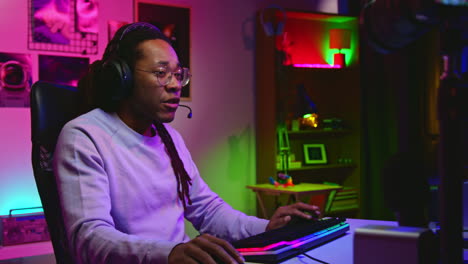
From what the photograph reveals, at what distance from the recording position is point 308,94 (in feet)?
14.6

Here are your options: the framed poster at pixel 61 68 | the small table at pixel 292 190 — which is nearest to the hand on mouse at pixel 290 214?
the small table at pixel 292 190

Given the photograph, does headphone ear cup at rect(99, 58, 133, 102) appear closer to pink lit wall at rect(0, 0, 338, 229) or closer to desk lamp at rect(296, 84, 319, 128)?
pink lit wall at rect(0, 0, 338, 229)

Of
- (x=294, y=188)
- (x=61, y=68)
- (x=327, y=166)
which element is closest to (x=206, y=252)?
(x=294, y=188)

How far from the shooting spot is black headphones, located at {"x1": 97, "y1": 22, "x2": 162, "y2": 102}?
1.45 metres

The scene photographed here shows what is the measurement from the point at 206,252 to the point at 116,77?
736 mm

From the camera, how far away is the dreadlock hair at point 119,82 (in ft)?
4.83

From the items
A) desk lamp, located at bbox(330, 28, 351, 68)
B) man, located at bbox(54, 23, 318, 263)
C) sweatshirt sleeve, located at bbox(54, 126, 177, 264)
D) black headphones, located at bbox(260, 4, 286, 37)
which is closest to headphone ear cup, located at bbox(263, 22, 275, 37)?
black headphones, located at bbox(260, 4, 286, 37)

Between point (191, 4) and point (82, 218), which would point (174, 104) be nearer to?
point (82, 218)

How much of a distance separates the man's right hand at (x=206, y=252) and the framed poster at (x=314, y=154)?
3.47 metres

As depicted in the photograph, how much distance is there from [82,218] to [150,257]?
0.78 feet

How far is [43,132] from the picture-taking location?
1.33m

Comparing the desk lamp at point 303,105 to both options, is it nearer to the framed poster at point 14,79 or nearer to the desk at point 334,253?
the framed poster at point 14,79

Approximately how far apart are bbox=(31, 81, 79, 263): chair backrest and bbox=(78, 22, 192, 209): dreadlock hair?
0.11m

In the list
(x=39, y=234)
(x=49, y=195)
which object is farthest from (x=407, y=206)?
(x=39, y=234)
